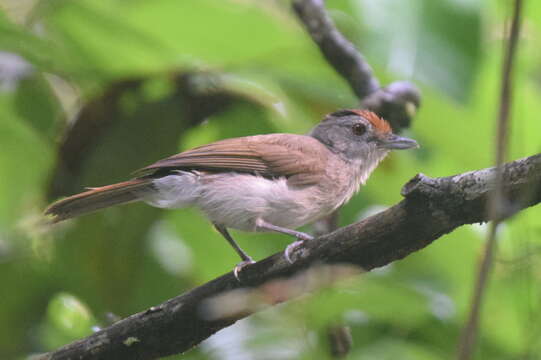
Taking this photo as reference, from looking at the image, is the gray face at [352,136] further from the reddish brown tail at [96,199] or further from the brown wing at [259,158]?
the reddish brown tail at [96,199]

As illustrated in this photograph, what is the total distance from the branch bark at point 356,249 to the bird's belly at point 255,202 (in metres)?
0.68

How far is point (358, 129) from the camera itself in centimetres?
Answer: 440

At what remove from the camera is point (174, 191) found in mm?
3758

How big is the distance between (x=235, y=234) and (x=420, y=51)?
1494mm

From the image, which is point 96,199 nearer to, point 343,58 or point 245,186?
point 245,186

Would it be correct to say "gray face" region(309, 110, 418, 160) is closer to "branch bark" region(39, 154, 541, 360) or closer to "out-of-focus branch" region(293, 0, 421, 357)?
"out-of-focus branch" region(293, 0, 421, 357)

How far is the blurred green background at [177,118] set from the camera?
3.68 m

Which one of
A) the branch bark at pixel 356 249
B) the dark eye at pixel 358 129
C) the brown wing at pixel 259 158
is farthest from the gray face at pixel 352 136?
the branch bark at pixel 356 249

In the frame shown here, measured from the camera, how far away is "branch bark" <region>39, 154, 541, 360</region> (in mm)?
2160

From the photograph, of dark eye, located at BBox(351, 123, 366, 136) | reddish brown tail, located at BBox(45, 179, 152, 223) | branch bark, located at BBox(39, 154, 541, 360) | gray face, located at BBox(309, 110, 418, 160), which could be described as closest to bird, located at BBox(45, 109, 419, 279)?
reddish brown tail, located at BBox(45, 179, 152, 223)

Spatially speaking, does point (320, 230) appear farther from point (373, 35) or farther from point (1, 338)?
point (1, 338)

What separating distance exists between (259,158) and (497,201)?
2.51 m

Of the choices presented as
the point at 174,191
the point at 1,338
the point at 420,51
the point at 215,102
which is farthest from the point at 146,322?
the point at 420,51

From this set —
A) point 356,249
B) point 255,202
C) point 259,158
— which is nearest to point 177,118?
point 259,158
